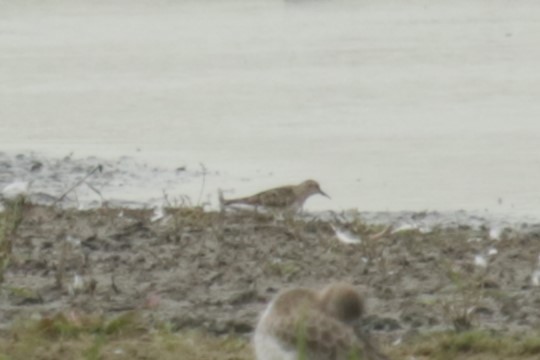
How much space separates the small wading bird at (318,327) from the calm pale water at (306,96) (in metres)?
5.27

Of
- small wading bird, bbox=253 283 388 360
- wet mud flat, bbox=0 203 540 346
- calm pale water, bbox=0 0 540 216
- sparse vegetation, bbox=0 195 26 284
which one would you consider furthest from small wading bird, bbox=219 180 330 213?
small wading bird, bbox=253 283 388 360

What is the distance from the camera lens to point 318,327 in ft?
17.3

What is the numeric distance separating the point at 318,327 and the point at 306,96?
1007 centimetres

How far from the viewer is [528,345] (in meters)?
6.24

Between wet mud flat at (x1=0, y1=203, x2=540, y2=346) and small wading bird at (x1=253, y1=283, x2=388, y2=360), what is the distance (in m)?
0.97

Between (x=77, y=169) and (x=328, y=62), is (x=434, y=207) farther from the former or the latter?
(x=328, y=62)

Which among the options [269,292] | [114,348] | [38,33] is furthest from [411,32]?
[114,348]

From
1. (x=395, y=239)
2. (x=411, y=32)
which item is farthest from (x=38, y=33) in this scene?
(x=395, y=239)

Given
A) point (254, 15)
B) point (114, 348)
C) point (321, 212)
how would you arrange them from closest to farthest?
point (114, 348) < point (321, 212) < point (254, 15)

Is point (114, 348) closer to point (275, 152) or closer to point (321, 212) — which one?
point (321, 212)

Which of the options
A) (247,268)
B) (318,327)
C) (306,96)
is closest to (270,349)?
(318,327)

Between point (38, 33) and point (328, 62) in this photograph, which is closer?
point (328, 62)

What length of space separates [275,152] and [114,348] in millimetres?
6520

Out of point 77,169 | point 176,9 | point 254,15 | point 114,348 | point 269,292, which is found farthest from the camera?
point 176,9
